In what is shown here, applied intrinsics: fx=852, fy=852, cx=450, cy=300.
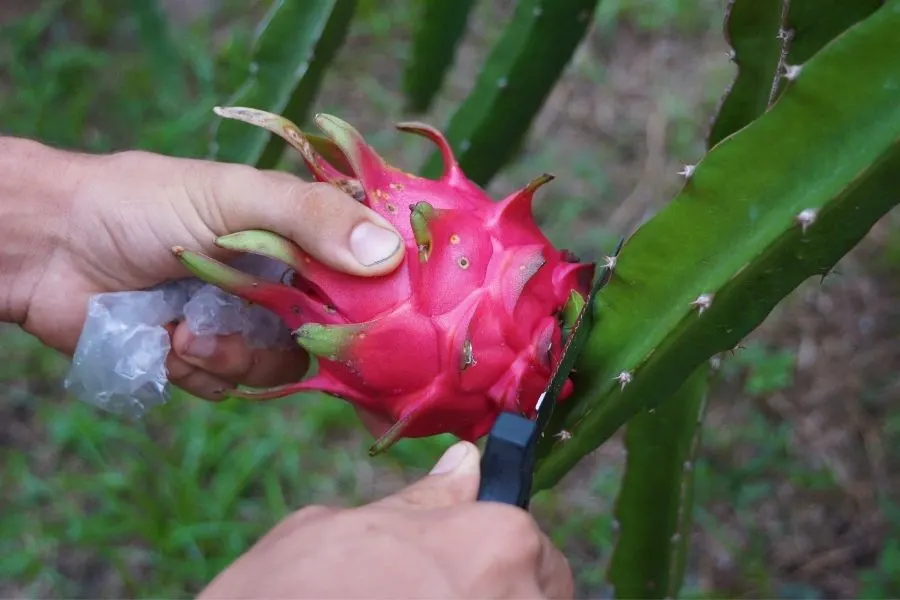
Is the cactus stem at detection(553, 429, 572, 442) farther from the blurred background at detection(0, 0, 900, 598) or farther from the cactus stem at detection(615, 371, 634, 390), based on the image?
the blurred background at detection(0, 0, 900, 598)

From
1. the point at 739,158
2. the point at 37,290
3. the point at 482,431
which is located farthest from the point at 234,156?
the point at 739,158

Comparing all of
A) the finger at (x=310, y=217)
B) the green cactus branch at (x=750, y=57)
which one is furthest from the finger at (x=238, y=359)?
the green cactus branch at (x=750, y=57)

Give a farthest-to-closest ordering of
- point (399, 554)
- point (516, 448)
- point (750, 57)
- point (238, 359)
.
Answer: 1. point (238, 359)
2. point (750, 57)
3. point (516, 448)
4. point (399, 554)

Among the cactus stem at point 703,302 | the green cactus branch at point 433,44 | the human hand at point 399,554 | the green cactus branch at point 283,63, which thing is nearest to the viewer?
the human hand at point 399,554

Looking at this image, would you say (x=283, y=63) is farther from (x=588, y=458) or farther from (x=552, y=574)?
(x=588, y=458)

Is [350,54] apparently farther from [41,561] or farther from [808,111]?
Result: [808,111]

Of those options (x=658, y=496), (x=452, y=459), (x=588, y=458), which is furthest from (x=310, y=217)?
(x=588, y=458)

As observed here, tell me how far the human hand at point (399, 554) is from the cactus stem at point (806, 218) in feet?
0.88

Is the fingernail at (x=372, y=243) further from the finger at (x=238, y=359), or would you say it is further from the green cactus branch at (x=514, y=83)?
the green cactus branch at (x=514, y=83)

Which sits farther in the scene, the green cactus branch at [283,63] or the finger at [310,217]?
A: the green cactus branch at [283,63]

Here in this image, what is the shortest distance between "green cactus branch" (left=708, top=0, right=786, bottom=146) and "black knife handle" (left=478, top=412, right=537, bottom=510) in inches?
14.9

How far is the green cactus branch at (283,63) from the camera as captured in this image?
1.03 meters

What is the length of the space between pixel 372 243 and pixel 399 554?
0.24 m

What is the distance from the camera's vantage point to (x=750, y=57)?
782 millimetres
